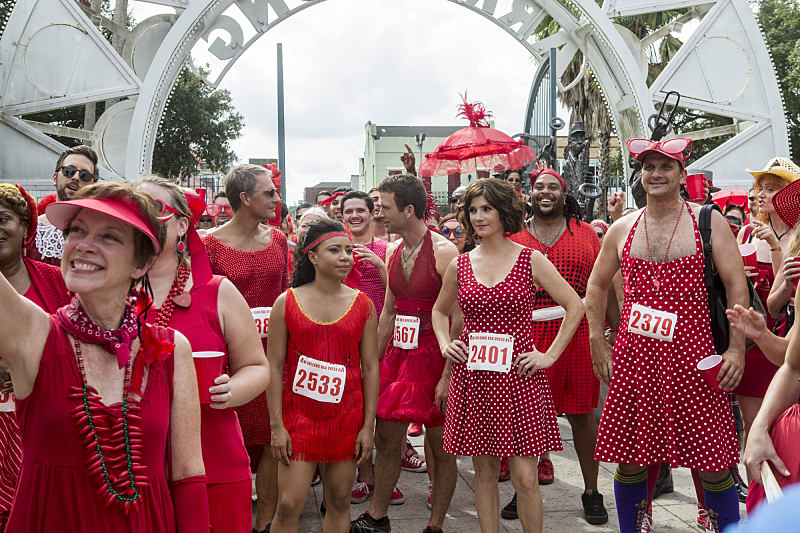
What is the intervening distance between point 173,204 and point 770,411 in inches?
90.4

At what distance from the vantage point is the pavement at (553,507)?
4.78m

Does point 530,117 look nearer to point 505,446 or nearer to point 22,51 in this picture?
point 22,51

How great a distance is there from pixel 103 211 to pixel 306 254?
233cm

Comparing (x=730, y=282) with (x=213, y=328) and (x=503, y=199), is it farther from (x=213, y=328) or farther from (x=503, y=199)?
(x=213, y=328)

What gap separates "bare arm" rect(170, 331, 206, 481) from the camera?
2.11 metres

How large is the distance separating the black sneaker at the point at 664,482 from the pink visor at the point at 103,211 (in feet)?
14.2

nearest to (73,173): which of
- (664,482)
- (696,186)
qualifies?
(664,482)

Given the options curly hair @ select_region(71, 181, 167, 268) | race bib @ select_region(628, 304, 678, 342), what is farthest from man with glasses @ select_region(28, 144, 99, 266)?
race bib @ select_region(628, 304, 678, 342)

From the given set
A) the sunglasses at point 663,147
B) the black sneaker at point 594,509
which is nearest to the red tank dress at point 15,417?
the sunglasses at point 663,147

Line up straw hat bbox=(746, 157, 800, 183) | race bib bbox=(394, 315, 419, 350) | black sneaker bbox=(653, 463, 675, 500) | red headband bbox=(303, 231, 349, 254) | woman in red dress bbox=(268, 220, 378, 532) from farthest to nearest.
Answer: black sneaker bbox=(653, 463, 675, 500) → race bib bbox=(394, 315, 419, 350) → straw hat bbox=(746, 157, 800, 183) → red headband bbox=(303, 231, 349, 254) → woman in red dress bbox=(268, 220, 378, 532)

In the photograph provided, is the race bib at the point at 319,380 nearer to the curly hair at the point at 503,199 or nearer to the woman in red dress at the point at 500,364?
the woman in red dress at the point at 500,364

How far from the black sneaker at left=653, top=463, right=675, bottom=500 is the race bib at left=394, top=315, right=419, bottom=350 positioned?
1985 mm

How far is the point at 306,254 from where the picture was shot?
4.21 m

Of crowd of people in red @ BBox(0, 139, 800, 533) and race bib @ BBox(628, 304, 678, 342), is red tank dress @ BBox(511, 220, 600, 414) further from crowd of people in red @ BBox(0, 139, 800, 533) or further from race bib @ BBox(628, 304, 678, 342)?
race bib @ BBox(628, 304, 678, 342)
